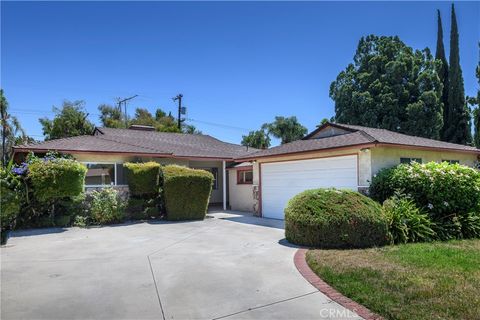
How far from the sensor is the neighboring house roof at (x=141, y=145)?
46.2 feet

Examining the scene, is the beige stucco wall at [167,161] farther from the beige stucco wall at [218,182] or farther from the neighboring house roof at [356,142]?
the neighboring house roof at [356,142]

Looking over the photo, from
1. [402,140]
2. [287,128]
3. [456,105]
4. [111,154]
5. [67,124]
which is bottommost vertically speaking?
[111,154]

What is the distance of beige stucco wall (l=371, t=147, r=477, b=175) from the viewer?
11.4 m

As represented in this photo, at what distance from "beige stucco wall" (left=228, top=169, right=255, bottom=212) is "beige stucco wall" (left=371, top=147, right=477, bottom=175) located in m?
7.59

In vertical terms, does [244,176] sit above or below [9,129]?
below

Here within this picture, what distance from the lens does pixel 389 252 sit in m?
7.38

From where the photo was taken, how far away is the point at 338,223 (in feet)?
26.3

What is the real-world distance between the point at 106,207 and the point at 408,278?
425 inches

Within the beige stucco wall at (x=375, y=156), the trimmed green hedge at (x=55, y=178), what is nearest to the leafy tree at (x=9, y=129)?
the trimmed green hedge at (x=55, y=178)

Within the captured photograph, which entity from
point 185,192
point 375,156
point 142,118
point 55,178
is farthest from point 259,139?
point 55,178

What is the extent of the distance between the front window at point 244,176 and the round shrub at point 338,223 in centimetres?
957

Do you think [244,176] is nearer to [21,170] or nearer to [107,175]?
[107,175]

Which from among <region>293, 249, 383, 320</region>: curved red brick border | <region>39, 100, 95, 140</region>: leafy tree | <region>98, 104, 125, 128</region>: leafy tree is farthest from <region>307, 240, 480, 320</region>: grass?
<region>98, 104, 125, 128</region>: leafy tree

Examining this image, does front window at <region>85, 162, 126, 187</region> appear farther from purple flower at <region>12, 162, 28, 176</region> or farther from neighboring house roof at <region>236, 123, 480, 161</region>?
neighboring house roof at <region>236, 123, 480, 161</region>
